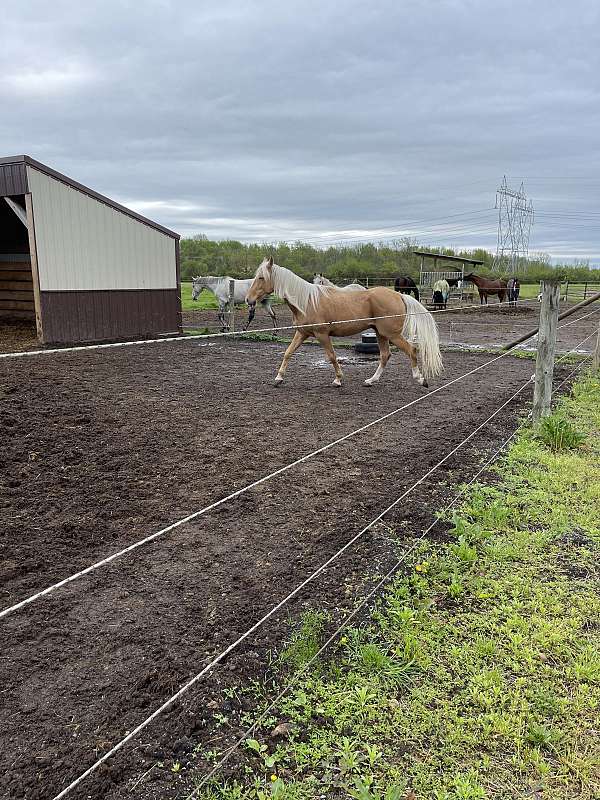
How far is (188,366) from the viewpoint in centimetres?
952

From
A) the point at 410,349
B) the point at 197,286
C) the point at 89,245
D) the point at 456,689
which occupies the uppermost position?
the point at 89,245

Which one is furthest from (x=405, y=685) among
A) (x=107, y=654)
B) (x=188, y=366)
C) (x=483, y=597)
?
(x=188, y=366)

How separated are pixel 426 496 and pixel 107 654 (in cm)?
239

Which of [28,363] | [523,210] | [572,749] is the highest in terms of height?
[523,210]

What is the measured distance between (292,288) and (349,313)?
94cm

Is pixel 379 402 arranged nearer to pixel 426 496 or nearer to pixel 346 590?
pixel 426 496

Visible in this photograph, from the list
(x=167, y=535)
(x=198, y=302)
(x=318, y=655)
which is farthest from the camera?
(x=198, y=302)

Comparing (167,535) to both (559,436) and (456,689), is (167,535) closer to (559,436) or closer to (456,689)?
(456,689)

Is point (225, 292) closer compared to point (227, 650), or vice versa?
point (227, 650)

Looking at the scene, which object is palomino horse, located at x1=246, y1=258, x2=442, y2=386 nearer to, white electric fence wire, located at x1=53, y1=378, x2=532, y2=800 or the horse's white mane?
the horse's white mane

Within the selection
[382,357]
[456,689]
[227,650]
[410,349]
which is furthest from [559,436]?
[227,650]

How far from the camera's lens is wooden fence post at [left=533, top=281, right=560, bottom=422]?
5047 millimetres

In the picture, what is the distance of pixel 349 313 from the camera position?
25.4 ft

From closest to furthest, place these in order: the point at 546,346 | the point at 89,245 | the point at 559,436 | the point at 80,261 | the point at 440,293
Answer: the point at 559,436, the point at 546,346, the point at 80,261, the point at 89,245, the point at 440,293
